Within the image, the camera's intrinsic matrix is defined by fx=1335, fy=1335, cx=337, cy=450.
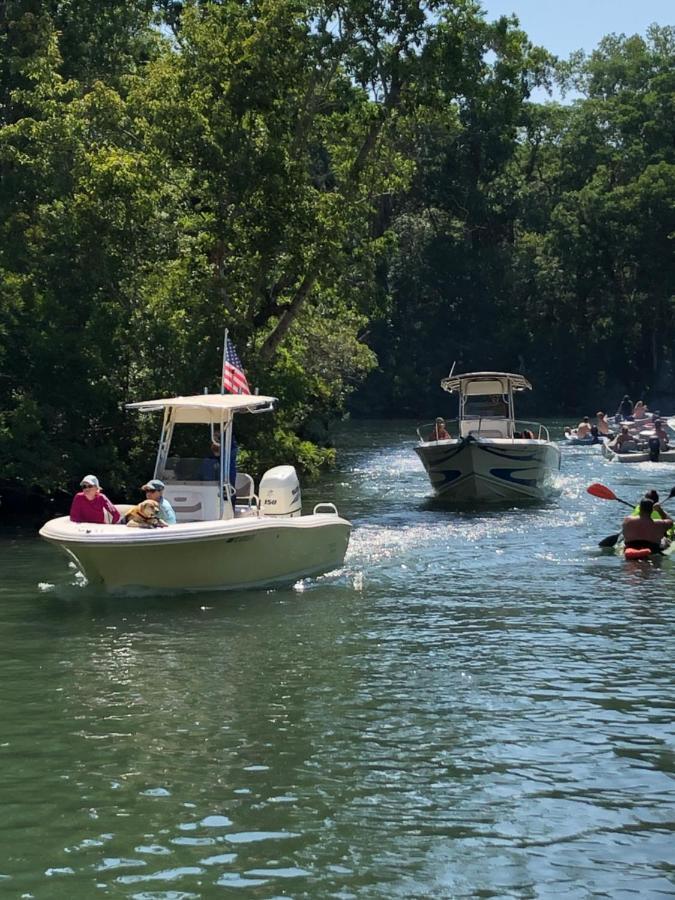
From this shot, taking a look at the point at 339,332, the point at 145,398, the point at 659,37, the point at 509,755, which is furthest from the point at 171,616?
the point at 659,37

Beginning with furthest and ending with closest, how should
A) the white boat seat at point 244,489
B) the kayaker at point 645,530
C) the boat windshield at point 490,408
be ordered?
the boat windshield at point 490,408, the kayaker at point 645,530, the white boat seat at point 244,489

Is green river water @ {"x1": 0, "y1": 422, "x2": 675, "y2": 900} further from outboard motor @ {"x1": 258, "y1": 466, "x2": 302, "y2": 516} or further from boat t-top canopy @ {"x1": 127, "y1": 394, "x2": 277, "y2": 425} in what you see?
boat t-top canopy @ {"x1": 127, "y1": 394, "x2": 277, "y2": 425}

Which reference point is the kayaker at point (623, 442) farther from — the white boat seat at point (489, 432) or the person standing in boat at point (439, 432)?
the person standing in boat at point (439, 432)

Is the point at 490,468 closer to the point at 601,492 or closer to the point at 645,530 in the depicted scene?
the point at 601,492

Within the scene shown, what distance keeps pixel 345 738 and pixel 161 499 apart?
6961 mm

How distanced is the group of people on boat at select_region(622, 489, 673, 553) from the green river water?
1.16m

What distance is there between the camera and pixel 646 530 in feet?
67.2

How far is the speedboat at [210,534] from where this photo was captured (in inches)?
639

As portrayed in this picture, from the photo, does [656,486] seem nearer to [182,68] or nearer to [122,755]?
[182,68]

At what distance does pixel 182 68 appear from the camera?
28.2m

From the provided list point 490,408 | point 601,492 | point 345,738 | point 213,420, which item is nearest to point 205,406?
point 213,420

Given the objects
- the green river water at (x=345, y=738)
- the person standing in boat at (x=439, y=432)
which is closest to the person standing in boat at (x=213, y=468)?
the green river water at (x=345, y=738)

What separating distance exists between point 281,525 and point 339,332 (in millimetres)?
22901

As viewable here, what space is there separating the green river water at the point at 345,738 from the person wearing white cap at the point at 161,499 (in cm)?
105
